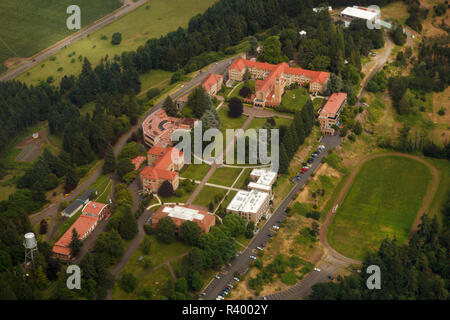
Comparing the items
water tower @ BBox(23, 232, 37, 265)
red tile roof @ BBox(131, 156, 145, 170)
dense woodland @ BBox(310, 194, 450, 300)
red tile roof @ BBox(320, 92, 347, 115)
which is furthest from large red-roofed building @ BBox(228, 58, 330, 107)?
water tower @ BBox(23, 232, 37, 265)

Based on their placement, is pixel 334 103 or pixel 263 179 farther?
pixel 334 103

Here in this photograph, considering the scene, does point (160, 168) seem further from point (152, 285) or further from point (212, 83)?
point (212, 83)

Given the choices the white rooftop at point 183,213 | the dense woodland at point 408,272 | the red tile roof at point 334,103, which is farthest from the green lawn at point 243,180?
the dense woodland at point 408,272

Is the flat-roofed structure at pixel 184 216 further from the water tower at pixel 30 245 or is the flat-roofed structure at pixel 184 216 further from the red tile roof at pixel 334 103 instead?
the red tile roof at pixel 334 103

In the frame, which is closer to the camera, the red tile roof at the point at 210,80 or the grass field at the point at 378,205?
the grass field at the point at 378,205

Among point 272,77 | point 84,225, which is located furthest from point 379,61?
point 84,225

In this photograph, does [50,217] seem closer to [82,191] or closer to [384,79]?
[82,191]
